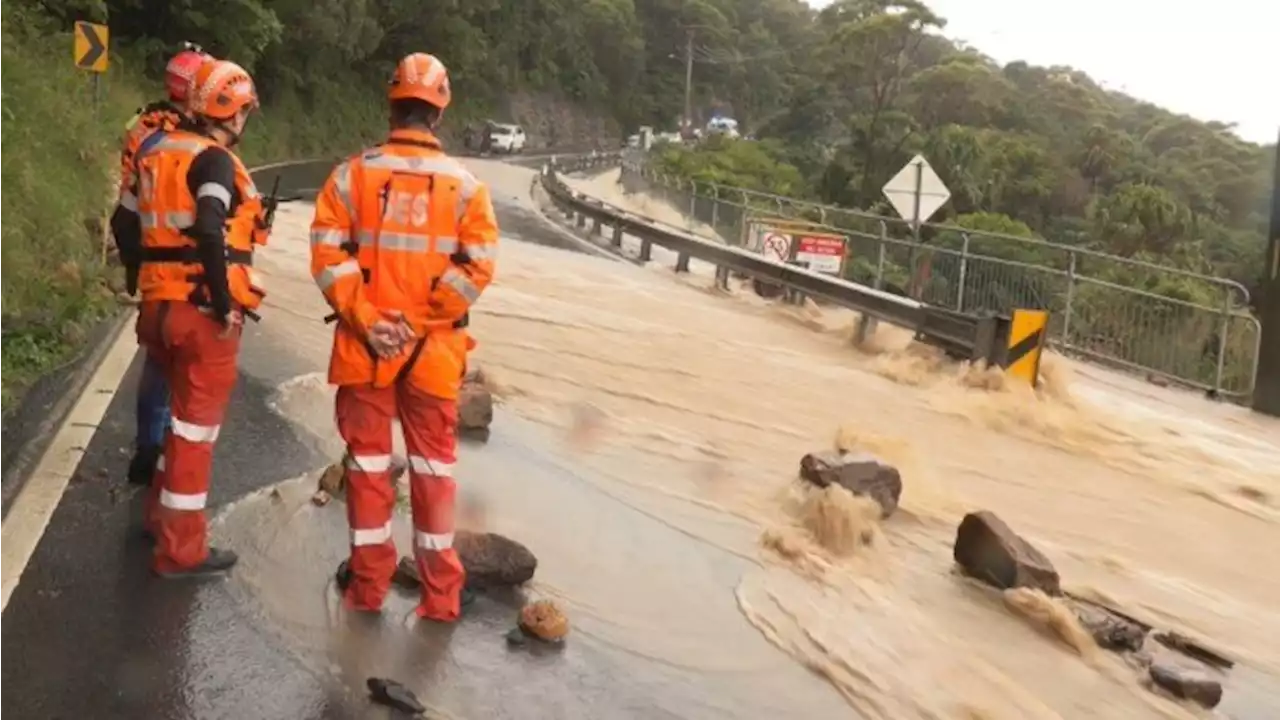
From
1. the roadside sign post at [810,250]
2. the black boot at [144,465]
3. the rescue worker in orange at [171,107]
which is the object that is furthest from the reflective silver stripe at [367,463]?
the roadside sign post at [810,250]

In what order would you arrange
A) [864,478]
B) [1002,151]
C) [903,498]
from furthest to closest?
1. [1002,151]
2. [903,498]
3. [864,478]

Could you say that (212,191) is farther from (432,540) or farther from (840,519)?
(840,519)

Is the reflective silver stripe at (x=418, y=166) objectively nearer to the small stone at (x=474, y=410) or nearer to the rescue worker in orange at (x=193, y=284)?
the rescue worker in orange at (x=193, y=284)

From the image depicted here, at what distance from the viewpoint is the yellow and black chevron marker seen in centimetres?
1043

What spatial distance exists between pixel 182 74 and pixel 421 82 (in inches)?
51.3

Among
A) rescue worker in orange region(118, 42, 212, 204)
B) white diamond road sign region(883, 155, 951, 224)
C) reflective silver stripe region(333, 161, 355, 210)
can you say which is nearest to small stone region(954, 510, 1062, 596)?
reflective silver stripe region(333, 161, 355, 210)

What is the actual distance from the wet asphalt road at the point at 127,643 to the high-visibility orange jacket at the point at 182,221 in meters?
1.11

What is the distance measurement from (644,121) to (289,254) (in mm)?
85576

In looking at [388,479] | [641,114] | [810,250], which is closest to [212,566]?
[388,479]

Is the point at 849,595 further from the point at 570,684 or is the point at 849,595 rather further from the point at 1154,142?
the point at 1154,142

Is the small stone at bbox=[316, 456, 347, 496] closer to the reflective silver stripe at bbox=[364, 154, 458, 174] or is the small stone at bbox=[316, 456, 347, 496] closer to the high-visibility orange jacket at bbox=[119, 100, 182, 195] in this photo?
the high-visibility orange jacket at bbox=[119, 100, 182, 195]

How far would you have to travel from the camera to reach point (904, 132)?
5494cm

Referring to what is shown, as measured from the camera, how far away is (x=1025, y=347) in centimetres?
1045

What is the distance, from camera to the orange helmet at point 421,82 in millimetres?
4430
